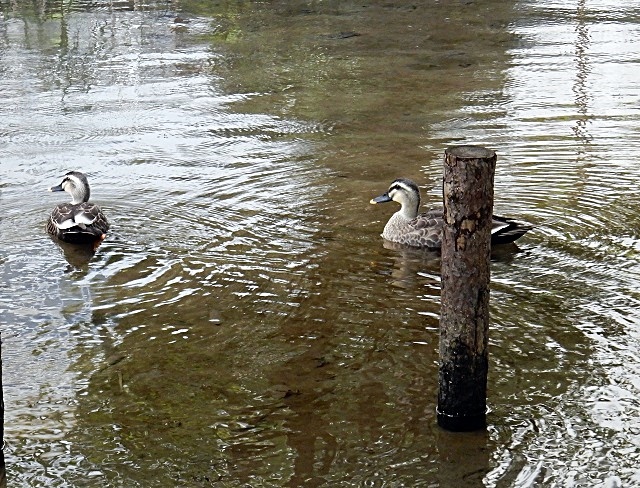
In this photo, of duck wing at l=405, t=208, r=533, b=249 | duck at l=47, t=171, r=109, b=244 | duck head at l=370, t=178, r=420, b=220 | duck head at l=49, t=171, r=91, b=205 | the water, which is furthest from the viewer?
duck head at l=49, t=171, r=91, b=205

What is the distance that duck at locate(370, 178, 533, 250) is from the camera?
26.9ft

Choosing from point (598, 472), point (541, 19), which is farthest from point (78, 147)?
point (541, 19)

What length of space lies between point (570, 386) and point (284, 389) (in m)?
1.55

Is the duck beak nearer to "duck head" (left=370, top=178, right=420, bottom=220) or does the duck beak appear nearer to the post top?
"duck head" (left=370, top=178, right=420, bottom=220)

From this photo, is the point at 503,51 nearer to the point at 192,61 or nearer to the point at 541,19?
the point at 541,19

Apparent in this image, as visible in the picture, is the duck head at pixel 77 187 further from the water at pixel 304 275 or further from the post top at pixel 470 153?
the post top at pixel 470 153

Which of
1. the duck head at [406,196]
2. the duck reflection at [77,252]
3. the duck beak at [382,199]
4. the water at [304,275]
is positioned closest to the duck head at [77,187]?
the water at [304,275]

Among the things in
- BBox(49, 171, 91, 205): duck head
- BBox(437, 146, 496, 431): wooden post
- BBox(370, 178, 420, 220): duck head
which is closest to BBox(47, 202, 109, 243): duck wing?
BBox(49, 171, 91, 205): duck head

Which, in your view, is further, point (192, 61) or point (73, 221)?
point (192, 61)

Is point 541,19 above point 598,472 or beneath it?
above

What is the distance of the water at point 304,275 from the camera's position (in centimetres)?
558

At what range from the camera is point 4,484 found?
524cm

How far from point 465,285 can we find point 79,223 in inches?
155

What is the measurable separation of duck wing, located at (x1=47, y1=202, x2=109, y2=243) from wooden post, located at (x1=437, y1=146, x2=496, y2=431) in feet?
12.4
